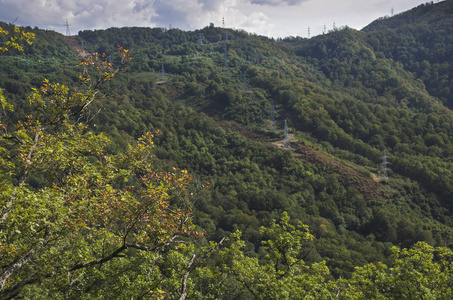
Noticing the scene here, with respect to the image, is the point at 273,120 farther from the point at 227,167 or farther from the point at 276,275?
the point at 276,275

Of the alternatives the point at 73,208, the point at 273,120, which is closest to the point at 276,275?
the point at 73,208

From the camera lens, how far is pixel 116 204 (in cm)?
838

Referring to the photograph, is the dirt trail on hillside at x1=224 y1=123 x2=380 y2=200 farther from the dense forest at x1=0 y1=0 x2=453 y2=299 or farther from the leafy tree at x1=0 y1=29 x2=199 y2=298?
the leafy tree at x1=0 y1=29 x2=199 y2=298

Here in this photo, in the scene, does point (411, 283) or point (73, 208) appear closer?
point (73, 208)

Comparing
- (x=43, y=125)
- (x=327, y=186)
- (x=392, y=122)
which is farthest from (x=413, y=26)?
(x=43, y=125)

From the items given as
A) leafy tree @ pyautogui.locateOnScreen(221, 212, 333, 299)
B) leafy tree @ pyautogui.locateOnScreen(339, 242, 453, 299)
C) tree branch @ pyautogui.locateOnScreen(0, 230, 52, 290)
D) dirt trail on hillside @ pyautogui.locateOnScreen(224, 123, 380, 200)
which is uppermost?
tree branch @ pyautogui.locateOnScreen(0, 230, 52, 290)

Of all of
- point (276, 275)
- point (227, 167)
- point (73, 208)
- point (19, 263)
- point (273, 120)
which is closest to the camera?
point (19, 263)

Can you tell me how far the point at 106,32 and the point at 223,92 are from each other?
125673 millimetres

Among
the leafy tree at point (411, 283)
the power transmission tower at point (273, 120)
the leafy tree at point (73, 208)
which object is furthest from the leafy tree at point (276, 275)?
the power transmission tower at point (273, 120)

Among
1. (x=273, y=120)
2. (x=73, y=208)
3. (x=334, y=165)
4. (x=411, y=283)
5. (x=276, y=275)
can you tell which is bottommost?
(x=334, y=165)

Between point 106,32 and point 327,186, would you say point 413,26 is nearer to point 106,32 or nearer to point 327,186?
point 327,186

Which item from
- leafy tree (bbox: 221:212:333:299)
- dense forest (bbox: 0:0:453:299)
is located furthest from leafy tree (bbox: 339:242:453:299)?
leafy tree (bbox: 221:212:333:299)

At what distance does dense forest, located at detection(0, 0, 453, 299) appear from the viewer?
9.05 metres

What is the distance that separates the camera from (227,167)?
78438 millimetres
